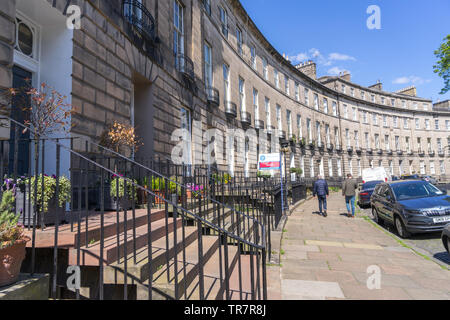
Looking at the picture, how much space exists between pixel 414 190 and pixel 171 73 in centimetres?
917

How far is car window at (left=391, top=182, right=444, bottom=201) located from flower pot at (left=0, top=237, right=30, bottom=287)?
9.09m

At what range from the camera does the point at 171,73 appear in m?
10.0

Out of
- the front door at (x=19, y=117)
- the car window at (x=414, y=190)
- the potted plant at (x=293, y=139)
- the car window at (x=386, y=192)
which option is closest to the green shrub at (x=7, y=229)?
the front door at (x=19, y=117)

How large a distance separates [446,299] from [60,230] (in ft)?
18.0

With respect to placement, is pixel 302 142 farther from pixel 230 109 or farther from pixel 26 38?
pixel 26 38

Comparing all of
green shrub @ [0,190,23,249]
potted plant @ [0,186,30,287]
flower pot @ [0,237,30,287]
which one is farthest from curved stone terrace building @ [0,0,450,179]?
flower pot @ [0,237,30,287]

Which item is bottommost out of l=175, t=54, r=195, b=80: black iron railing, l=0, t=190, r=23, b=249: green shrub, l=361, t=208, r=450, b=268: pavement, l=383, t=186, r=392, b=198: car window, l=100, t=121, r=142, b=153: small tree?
l=361, t=208, r=450, b=268: pavement

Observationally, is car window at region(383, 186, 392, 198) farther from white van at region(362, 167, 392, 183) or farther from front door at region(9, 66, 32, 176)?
white van at region(362, 167, 392, 183)

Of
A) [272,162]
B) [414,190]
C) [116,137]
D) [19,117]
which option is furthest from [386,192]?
[19,117]

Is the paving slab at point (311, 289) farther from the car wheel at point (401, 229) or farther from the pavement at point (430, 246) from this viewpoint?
the car wheel at point (401, 229)

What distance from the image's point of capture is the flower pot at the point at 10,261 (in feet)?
8.07

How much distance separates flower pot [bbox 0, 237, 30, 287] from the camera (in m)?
2.46
